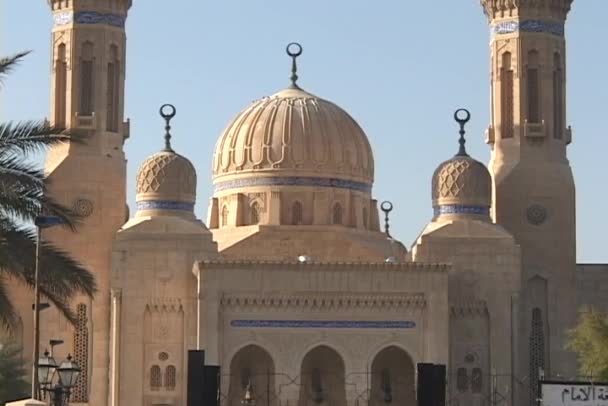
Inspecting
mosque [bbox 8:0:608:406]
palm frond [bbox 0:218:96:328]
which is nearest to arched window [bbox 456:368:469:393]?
mosque [bbox 8:0:608:406]

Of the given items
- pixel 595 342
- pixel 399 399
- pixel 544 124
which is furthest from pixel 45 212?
pixel 544 124

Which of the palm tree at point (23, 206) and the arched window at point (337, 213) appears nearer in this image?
the palm tree at point (23, 206)

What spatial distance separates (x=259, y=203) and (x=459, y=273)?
216 inches

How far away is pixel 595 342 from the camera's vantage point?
4197cm

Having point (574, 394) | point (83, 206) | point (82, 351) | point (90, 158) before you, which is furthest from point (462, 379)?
point (574, 394)

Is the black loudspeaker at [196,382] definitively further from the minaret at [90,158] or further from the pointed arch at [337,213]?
the pointed arch at [337,213]

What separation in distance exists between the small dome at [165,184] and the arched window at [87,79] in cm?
203

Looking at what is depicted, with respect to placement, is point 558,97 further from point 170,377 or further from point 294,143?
point 170,377

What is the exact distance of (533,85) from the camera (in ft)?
161

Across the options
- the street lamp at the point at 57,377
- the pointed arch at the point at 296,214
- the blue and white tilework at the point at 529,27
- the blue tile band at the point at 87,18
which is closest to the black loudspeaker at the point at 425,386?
the street lamp at the point at 57,377

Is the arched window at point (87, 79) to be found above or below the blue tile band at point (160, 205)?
above

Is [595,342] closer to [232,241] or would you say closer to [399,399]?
[399,399]

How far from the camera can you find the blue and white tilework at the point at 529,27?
161 feet

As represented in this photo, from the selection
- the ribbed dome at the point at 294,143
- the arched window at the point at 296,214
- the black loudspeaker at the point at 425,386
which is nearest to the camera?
the black loudspeaker at the point at 425,386
